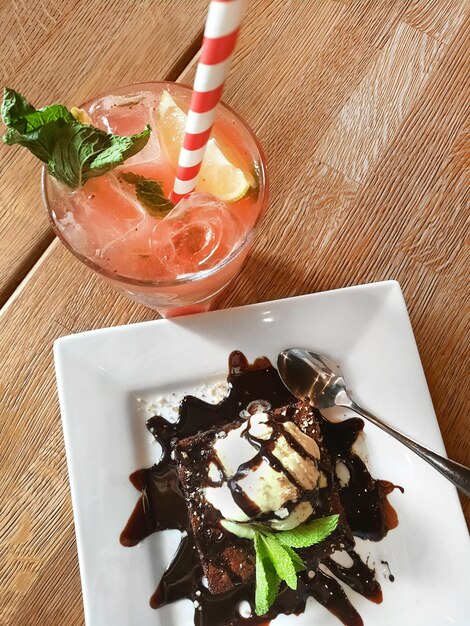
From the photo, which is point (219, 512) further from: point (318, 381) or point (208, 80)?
point (208, 80)

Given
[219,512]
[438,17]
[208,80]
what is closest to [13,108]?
[208,80]

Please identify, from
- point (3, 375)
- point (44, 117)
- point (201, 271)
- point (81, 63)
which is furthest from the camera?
point (81, 63)

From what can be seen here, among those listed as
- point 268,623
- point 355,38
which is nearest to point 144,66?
point 355,38

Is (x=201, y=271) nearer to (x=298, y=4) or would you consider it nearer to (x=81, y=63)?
(x=81, y=63)

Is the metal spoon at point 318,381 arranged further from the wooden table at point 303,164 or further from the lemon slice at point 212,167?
the lemon slice at point 212,167

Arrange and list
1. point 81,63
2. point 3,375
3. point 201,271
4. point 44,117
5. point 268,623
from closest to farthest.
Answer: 1. point 44,117
2. point 201,271
3. point 268,623
4. point 3,375
5. point 81,63

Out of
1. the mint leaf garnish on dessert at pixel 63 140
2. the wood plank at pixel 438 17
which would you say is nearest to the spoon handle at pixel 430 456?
the mint leaf garnish on dessert at pixel 63 140

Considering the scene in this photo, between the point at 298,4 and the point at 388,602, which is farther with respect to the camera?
the point at 298,4
